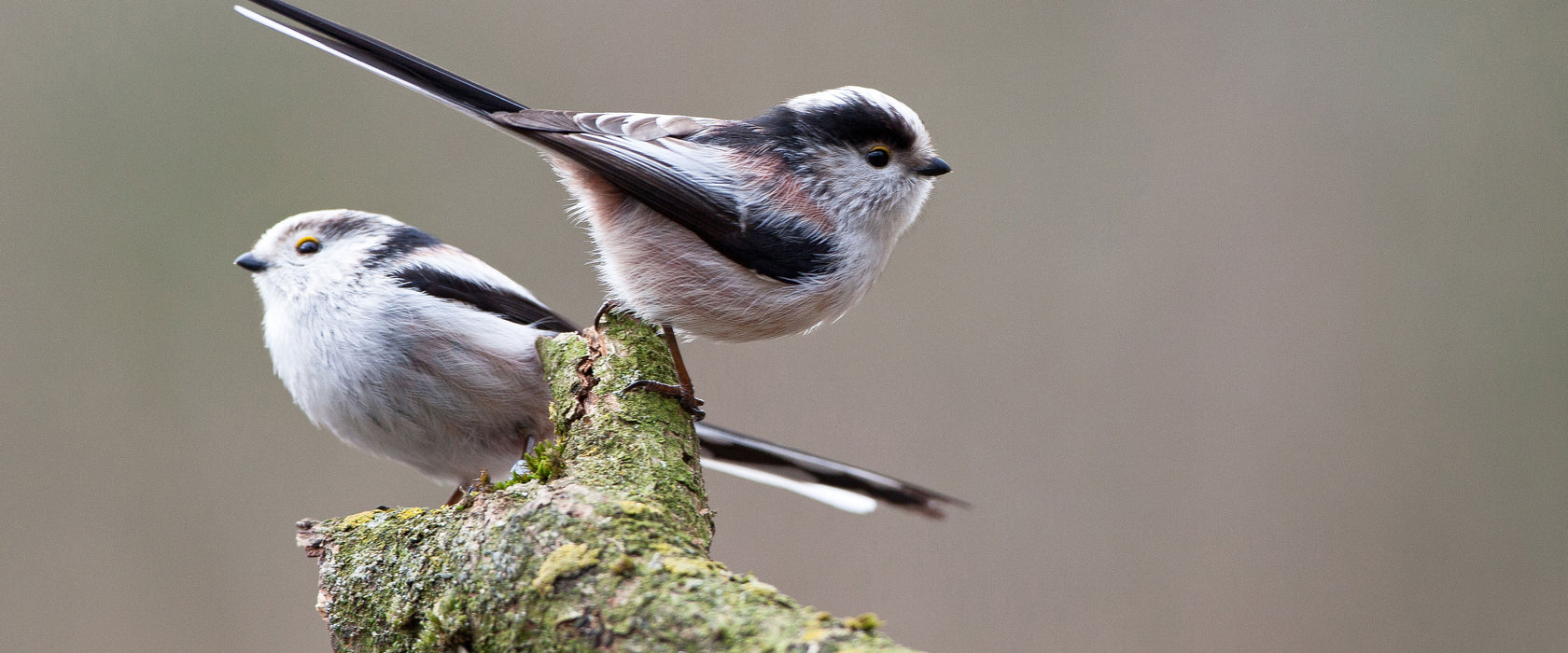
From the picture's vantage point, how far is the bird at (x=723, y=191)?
5.98 ft

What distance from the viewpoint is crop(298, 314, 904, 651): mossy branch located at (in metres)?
1.00

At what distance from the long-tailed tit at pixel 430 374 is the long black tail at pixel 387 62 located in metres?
0.57

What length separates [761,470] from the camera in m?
2.24

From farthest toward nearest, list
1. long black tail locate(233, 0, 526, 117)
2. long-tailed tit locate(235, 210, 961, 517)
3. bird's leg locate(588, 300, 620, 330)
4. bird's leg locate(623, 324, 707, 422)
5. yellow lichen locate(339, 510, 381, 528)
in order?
long-tailed tit locate(235, 210, 961, 517) < bird's leg locate(588, 300, 620, 330) < long black tail locate(233, 0, 526, 117) < bird's leg locate(623, 324, 707, 422) < yellow lichen locate(339, 510, 381, 528)

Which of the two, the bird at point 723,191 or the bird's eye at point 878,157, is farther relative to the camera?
the bird's eye at point 878,157

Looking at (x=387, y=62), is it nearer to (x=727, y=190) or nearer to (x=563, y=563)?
(x=727, y=190)

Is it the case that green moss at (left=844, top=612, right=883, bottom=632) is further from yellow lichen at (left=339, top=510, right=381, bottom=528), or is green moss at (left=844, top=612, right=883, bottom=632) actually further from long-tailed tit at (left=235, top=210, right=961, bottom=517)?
long-tailed tit at (left=235, top=210, right=961, bottom=517)

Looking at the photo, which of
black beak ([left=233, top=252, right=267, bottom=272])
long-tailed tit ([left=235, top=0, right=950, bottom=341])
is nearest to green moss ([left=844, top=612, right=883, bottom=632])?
long-tailed tit ([left=235, top=0, right=950, bottom=341])

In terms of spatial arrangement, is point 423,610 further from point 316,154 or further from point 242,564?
point 316,154

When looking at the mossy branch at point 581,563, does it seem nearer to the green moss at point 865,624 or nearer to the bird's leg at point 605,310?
the green moss at point 865,624

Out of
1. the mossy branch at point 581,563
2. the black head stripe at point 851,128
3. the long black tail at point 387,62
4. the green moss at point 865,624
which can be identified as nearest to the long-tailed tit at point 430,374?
the mossy branch at point 581,563

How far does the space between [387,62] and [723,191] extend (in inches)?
26.5

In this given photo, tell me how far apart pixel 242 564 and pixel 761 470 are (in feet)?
9.32

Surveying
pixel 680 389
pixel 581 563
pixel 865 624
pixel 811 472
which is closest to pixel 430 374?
pixel 680 389
